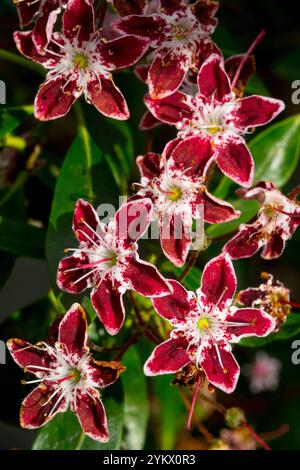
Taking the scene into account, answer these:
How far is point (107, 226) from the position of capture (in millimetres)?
1392

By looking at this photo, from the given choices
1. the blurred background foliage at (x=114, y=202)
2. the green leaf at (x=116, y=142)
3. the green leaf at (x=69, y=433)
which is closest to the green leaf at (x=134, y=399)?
the blurred background foliage at (x=114, y=202)

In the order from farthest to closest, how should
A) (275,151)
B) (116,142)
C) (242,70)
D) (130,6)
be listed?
(116,142), (275,151), (242,70), (130,6)

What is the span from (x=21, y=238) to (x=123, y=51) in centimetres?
44

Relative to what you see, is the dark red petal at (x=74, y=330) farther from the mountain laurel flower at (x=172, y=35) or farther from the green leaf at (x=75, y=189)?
the mountain laurel flower at (x=172, y=35)

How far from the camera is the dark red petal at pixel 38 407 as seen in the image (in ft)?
4.61

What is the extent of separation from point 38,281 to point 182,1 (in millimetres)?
1248

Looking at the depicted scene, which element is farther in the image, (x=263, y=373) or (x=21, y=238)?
(x=263, y=373)

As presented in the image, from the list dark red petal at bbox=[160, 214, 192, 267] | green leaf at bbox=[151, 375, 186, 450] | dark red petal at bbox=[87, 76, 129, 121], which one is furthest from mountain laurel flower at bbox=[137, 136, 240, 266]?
green leaf at bbox=[151, 375, 186, 450]

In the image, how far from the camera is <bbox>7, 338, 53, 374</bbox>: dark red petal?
1.40 m

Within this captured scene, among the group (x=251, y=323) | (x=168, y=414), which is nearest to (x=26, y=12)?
(x=251, y=323)

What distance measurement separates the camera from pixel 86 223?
4.52ft

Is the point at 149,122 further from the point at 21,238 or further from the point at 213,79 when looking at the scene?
the point at 21,238
